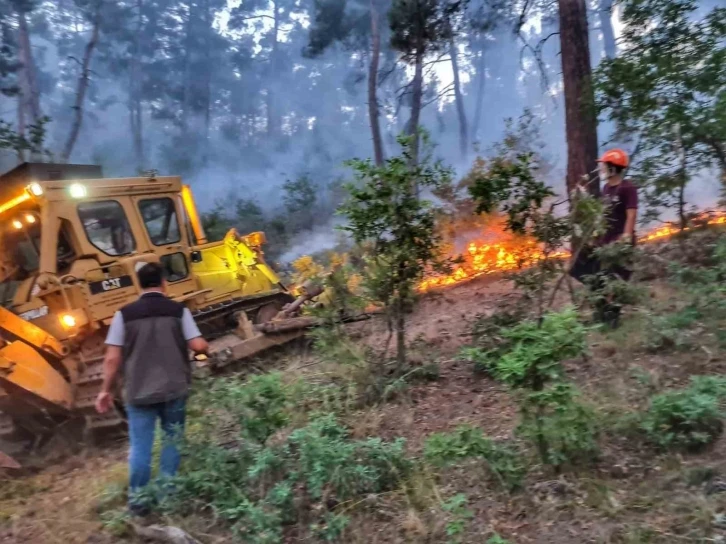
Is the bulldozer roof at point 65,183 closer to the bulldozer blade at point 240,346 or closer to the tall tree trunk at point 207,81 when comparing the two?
the bulldozer blade at point 240,346

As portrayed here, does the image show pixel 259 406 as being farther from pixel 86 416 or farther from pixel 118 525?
pixel 86 416

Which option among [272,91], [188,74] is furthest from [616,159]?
[272,91]

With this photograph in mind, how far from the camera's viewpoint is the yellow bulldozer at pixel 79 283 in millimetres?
6684

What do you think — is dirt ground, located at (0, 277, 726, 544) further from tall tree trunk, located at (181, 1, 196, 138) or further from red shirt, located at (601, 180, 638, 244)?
tall tree trunk, located at (181, 1, 196, 138)

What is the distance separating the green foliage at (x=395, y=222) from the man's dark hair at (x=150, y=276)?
185cm

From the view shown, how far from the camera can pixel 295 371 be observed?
750 cm

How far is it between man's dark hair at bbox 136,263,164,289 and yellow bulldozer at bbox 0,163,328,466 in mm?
2136

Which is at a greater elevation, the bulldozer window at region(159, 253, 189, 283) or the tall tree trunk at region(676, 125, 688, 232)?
the tall tree trunk at region(676, 125, 688, 232)

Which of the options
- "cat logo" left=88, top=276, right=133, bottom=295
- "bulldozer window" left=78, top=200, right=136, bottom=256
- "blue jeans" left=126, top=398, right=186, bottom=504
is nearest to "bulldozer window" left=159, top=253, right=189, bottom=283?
"bulldozer window" left=78, top=200, right=136, bottom=256

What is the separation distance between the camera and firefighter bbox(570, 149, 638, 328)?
629 centimetres

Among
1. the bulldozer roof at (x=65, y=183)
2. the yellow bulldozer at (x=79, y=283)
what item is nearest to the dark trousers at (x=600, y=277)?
the yellow bulldozer at (x=79, y=283)

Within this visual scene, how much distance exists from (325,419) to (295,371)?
93.3 inches

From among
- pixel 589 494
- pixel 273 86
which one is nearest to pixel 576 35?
pixel 589 494

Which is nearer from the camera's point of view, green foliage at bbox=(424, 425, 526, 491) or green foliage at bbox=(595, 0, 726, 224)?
green foliage at bbox=(424, 425, 526, 491)
